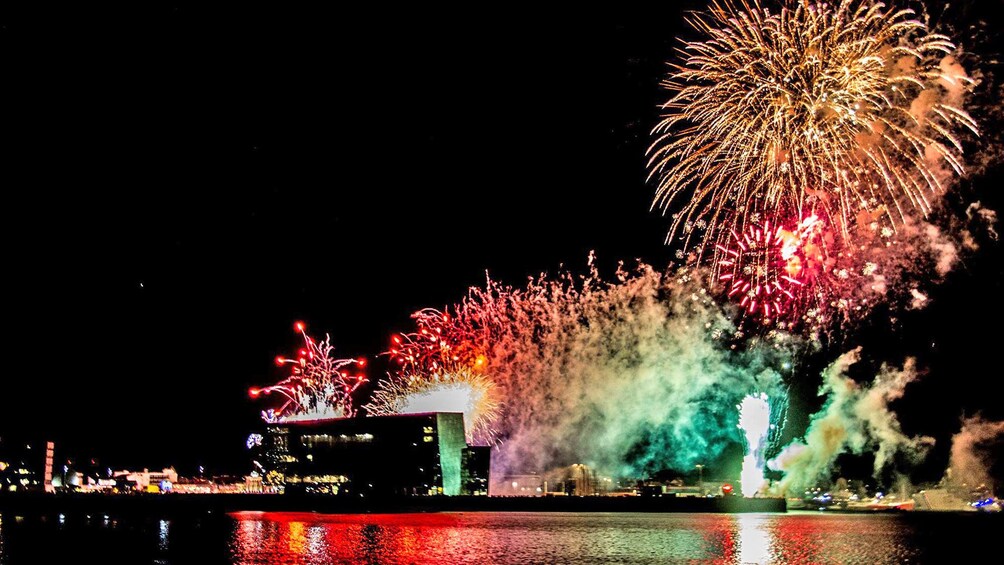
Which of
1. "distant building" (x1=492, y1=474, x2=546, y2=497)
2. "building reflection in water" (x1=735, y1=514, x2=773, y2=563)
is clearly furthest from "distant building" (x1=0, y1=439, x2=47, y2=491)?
"building reflection in water" (x1=735, y1=514, x2=773, y2=563)

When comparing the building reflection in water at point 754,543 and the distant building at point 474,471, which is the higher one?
the distant building at point 474,471

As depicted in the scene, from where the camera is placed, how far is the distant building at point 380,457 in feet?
262

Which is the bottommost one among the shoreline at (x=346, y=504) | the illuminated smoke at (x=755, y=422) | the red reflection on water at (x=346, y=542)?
the shoreline at (x=346, y=504)

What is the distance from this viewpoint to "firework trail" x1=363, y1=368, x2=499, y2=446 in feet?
201

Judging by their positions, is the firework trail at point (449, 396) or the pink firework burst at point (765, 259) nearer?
the pink firework burst at point (765, 259)

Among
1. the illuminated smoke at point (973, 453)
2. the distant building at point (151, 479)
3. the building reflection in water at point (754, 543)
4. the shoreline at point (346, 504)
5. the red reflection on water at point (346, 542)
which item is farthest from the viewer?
the distant building at point (151, 479)

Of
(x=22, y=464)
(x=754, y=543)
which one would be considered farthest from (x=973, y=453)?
(x=22, y=464)

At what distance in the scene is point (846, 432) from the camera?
90.9m

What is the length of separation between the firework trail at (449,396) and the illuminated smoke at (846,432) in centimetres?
3145

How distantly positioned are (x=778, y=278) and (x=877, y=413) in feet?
202

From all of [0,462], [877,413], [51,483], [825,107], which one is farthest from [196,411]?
[825,107]

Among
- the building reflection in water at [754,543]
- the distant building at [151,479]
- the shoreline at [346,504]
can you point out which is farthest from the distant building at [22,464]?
the building reflection in water at [754,543]

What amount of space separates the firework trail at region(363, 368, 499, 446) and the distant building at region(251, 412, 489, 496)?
6.03ft

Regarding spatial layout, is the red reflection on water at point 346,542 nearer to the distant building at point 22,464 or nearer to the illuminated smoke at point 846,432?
the illuminated smoke at point 846,432
